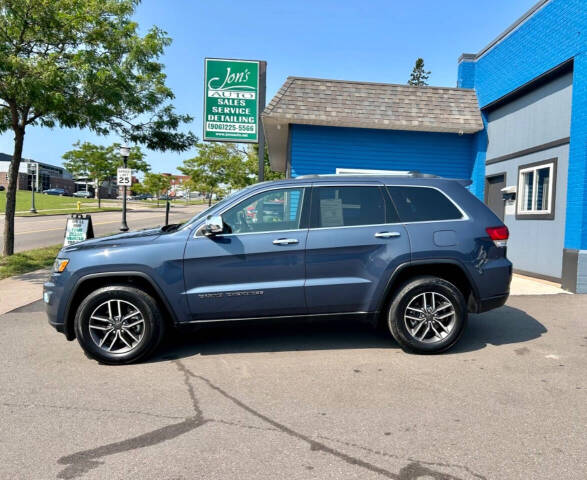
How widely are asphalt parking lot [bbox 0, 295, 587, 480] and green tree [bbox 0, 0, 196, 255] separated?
5.48 metres

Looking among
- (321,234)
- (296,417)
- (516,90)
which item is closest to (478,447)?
(296,417)

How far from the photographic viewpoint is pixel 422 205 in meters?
4.83

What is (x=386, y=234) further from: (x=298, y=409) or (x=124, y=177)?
(x=124, y=177)

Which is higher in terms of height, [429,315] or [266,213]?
[266,213]

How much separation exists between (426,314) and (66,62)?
30.1ft

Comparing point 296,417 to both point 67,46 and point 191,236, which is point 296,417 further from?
point 67,46

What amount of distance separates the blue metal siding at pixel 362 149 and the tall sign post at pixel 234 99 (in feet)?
3.42

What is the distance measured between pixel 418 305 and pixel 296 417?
196cm

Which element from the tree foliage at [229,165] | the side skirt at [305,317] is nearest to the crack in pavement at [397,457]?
the side skirt at [305,317]

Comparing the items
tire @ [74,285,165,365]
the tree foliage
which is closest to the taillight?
tire @ [74,285,165,365]

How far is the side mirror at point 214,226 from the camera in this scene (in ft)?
14.3

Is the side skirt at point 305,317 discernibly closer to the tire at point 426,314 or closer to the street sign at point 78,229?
the tire at point 426,314

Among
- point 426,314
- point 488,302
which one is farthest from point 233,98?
point 488,302

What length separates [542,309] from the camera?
682 cm
